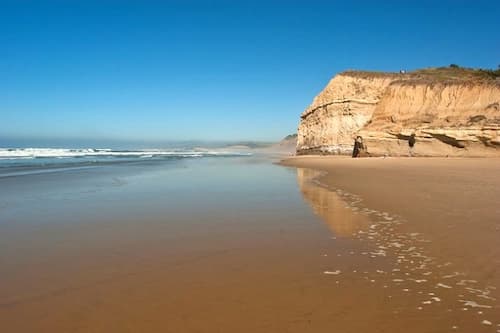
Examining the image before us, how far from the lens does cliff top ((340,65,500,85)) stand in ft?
95.6

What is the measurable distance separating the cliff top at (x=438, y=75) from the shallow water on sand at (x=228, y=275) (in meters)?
25.6

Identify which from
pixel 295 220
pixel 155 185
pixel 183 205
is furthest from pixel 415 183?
pixel 155 185

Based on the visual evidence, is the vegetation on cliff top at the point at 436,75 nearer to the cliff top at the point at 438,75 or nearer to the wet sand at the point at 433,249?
the cliff top at the point at 438,75

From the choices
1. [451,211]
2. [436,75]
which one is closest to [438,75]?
[436,75]

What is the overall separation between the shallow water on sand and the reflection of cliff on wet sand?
38mm

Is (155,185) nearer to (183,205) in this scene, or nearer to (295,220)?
(183,205)

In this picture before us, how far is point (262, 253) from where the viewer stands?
4895mm

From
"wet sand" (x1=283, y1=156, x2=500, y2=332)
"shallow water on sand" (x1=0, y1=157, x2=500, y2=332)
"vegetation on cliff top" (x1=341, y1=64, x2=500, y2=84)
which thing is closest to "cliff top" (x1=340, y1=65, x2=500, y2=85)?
"vegetation on cliff top" (x1=341, y1=64, x2=500, y2=84)

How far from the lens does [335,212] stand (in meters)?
7.55

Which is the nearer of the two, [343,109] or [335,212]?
[335,212]

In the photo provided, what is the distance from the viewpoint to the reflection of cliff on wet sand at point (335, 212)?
20.2ft

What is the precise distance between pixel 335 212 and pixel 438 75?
3114cm

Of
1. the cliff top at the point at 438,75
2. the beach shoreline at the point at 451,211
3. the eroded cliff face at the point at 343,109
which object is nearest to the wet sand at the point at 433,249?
the beach shoreline at the point at 451,211

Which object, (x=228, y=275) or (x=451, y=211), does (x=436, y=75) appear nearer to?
(x=451, y=211)
